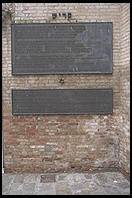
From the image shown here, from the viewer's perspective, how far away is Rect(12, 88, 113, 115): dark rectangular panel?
5250mm

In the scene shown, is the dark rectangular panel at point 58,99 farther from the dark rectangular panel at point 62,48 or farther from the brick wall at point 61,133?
the dark rectangular panel at point 62,48

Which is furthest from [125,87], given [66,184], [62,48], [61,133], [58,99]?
[66,184]

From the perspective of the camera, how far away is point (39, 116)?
5.31 meters

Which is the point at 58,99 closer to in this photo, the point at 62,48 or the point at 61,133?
the point at 61,133

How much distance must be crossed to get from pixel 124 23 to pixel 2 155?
413 centimetres

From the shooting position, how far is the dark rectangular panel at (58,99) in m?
5.25

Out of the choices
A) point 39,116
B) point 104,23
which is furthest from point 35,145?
point 104,23

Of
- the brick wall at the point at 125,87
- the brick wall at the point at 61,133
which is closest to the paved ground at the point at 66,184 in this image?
the brick wall at the point at 61,133

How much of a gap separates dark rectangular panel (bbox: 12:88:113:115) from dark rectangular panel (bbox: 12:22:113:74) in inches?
18.0

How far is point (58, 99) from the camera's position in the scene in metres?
5.26

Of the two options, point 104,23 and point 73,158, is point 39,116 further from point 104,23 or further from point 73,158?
point 104,23

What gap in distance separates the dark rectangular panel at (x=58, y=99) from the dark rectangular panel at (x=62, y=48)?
46 cm

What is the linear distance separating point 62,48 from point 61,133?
195 cm

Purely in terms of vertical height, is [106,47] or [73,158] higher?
[106,47]
